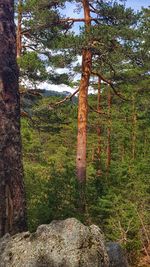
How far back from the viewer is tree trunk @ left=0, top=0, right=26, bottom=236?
532cm

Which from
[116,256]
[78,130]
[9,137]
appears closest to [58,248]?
[116,256]

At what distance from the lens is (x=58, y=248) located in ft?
13.6

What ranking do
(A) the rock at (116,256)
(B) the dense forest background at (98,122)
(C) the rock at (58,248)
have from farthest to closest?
(B) the dense forest background at (98,122) → (A) the rock at (116,256) → (C) the rock at (58,248)

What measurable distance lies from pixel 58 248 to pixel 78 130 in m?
10.4

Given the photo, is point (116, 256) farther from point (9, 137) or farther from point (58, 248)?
point (9, 137)

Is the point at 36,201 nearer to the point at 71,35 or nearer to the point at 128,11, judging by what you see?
the point at 71,35

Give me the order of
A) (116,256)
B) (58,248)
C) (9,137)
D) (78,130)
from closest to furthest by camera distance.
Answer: (58,248) → (116,256) → (9,137) → (78,130)

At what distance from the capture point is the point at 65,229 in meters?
4.34

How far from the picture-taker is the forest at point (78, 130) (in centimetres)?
554

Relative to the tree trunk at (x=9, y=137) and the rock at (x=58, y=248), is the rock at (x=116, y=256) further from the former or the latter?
the tree trunk at (x=9, y=137)

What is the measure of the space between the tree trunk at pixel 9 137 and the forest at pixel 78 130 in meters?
0.01

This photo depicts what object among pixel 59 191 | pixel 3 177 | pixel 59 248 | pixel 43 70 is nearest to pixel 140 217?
pixel 59 191

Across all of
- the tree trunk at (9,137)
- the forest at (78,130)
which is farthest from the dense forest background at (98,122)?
the tree trunk at (9,137)

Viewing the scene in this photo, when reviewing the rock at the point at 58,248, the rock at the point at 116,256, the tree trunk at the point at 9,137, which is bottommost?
the rock at the point at 116,256
